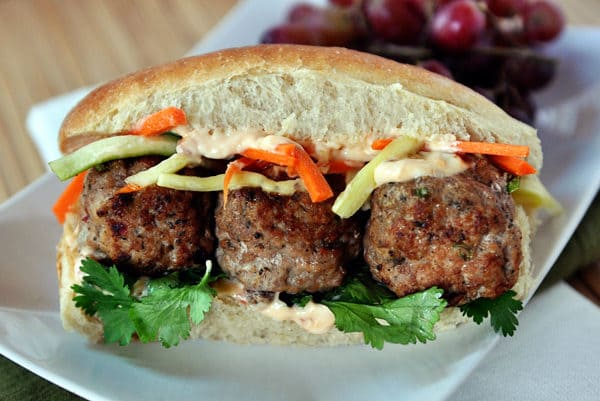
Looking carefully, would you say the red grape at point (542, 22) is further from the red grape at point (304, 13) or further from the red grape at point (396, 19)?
the red grape at point (304, 13)

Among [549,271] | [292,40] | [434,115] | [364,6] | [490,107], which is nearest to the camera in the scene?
[434,115]

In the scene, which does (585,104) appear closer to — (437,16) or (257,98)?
(437,16)

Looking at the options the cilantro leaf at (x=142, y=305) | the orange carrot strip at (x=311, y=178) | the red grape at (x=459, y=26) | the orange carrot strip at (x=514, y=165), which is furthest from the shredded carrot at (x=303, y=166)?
the red grape at (x=459, y=26)

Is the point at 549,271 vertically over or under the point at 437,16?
under

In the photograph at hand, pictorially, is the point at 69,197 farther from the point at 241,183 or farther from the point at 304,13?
the point at 304,13

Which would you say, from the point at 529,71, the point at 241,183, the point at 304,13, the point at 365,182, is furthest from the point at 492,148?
the point at 304,13

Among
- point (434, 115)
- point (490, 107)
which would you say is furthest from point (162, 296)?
point (490, 107)

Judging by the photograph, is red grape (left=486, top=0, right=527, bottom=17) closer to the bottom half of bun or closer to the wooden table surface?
the wooden table surface

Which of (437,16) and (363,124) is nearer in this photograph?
(363,124)
